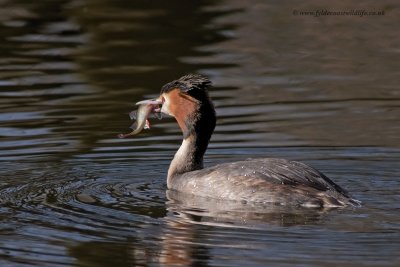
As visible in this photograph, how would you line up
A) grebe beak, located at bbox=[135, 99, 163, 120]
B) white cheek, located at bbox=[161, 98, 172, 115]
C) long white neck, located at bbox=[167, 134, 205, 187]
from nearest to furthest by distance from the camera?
long white neck, located at bbox=[167, 134, 205, 187]
white cheek, located at bbox=[161, 98, 172, 115]
grebe beak, located at bbox=[135, 99, 163, 120]

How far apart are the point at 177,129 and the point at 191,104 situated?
8.46ft

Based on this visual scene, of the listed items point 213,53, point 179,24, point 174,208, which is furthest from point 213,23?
point 174,208

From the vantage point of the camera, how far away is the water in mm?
9531

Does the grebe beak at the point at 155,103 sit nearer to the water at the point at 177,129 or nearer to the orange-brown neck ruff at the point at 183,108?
the orange-brown neck ruff at the point at 183,108

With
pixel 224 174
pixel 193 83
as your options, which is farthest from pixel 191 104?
pixel 224 174

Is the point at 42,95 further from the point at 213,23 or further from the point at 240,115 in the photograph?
the point at 213,23

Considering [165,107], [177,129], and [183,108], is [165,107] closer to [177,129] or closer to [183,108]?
[183,108]

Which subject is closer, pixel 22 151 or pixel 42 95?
pixel 22 151

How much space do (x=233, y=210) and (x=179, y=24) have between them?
10.5 m

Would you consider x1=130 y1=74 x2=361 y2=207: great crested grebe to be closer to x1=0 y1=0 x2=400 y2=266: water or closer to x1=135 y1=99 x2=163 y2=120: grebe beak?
x1=135 y1=99 x2=163 y2=120: grebe beak

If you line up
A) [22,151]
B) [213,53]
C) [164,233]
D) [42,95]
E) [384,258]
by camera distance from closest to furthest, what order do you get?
[384,258]
[164,233]
[22,151]
[42,95]
[213,53]

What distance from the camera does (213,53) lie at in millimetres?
18766

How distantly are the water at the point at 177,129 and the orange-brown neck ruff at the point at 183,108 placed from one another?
0.60 metres

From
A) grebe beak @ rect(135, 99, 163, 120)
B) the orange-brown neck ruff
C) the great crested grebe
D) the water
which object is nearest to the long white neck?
the great crested grebe
